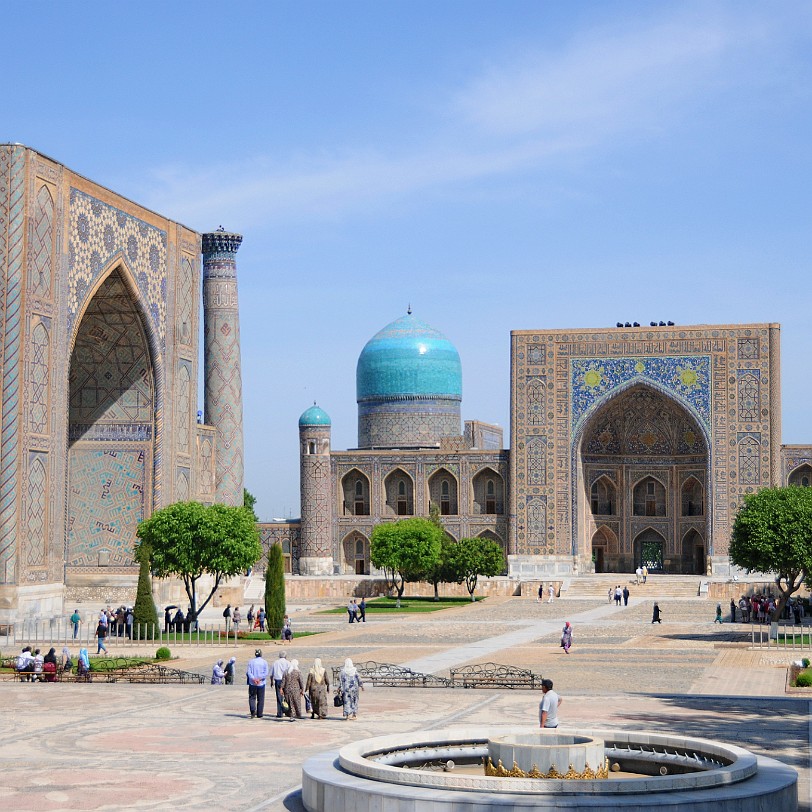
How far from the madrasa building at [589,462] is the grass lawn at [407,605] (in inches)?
226

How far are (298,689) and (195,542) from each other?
1267 centimetres

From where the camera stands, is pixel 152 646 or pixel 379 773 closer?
pixel 379 773

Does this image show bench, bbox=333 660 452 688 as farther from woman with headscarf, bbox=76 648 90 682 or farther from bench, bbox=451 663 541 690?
woman with headscarf, bbox=76 648 90 682

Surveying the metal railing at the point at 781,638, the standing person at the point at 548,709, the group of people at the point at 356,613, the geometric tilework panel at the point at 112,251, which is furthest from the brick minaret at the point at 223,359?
the standing person at the point at 548,709

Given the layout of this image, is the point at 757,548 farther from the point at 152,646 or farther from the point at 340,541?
the point at 340,541

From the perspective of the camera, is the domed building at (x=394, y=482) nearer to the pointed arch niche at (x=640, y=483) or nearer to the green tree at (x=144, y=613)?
the pointed arch niche at (x=640, y=483)

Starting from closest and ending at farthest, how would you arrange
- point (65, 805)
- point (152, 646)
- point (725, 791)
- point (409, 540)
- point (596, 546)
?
point (725, 791) → point (65, 805) → point (152, 646) → point (409, 540) → point (596, 546)

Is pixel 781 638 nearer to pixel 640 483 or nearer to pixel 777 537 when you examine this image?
pixel 777 537

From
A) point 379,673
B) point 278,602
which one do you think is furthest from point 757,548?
point 379,673

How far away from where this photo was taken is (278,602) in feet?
81.3

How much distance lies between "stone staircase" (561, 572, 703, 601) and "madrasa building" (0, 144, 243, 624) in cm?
1116

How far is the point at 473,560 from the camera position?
1516 inches

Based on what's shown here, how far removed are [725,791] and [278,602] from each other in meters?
17.0

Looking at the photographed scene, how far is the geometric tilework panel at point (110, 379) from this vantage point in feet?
103
